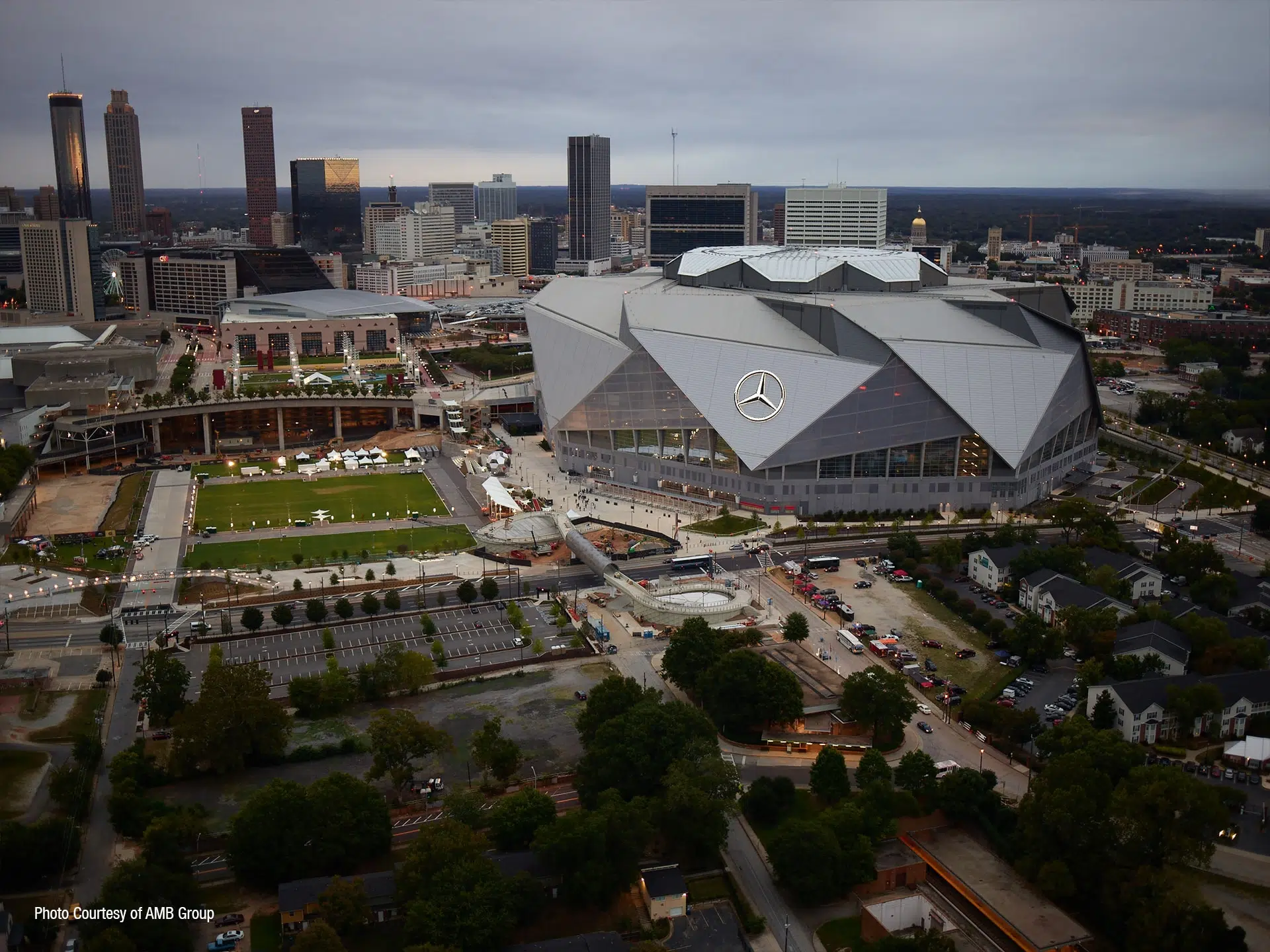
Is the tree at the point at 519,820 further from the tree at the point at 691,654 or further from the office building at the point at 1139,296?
the office building at the point at 1139,296

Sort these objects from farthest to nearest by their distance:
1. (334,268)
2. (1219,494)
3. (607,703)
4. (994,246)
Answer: (994,246) < (334,268) < (1219,494) < (607,703)

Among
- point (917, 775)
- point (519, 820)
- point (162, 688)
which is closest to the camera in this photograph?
point (519, 820)

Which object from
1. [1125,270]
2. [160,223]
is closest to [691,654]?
[1125,270]

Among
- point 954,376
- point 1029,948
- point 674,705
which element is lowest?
point 1029,948

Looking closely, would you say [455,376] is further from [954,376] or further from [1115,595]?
[1115,595]

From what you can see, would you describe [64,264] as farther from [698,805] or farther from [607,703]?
[698,805]

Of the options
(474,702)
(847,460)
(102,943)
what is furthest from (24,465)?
(102,943)
